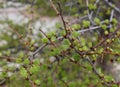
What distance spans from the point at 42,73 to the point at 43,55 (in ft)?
2.09

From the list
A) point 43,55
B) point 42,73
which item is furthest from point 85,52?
point 43,55

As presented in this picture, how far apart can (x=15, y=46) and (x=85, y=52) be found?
2.95 m

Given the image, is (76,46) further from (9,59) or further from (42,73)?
(42,73)

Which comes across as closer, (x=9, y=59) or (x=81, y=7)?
(x=9, y=59)

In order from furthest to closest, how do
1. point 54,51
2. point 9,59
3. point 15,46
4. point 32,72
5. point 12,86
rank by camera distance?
point 15,46 < point 12,86 < point 9,59 < point 54,51 < point 32,72

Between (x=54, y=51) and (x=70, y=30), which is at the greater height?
(x=70, y=30)

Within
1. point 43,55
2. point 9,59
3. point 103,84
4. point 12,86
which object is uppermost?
point 9,59

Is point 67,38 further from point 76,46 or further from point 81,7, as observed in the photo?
point 81,7

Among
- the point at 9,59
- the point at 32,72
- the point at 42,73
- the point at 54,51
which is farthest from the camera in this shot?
the point at 42,73

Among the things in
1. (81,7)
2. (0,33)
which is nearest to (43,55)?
(81,7)

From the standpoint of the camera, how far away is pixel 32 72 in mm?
2264

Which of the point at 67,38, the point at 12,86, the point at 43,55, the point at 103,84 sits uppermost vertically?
the point at 67,38

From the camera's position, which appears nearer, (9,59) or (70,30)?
(70,30)

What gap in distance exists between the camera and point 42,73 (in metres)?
3.63
